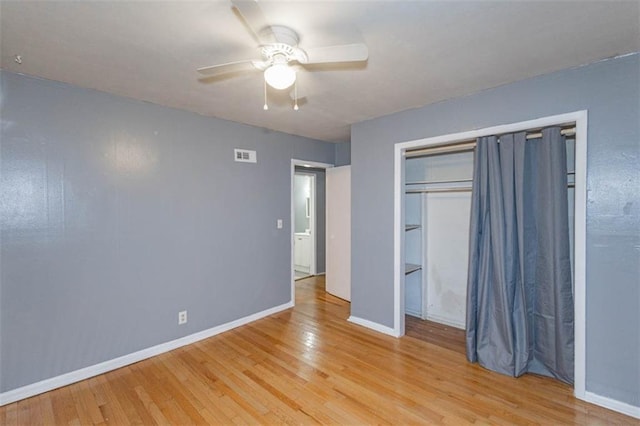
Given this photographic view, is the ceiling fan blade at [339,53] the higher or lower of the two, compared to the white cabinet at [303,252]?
higher

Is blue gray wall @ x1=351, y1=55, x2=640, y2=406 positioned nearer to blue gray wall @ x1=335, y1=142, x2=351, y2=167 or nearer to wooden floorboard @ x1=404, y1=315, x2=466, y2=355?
wooden floorboard @ x1=404, y1=315, x2=466, y2=355

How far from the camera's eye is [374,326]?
3492mm

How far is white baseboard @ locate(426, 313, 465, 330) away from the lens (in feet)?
11.6

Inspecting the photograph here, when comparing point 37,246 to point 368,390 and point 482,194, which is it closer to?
point 368,390

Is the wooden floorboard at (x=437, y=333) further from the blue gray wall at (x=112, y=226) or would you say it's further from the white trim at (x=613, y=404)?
the blue gray wall at (x=112, y=226)

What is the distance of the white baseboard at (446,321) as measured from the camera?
354 centimetres

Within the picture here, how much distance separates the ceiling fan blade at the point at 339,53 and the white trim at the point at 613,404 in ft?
9.25

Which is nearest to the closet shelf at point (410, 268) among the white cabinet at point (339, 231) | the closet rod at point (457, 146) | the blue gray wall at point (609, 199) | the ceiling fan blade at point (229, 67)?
the white cabinet at point (339, 231)

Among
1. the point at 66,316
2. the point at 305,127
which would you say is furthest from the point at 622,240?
the point at 66,316

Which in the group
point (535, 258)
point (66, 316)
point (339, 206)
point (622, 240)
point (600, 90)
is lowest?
point (66, 316)

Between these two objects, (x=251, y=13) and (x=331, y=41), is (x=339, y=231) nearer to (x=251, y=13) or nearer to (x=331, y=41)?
(x=331, y=41)

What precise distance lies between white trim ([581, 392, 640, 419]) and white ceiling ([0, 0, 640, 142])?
2.39 meters

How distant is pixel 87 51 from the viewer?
1961mm

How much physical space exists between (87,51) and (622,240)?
3834 millimetres
